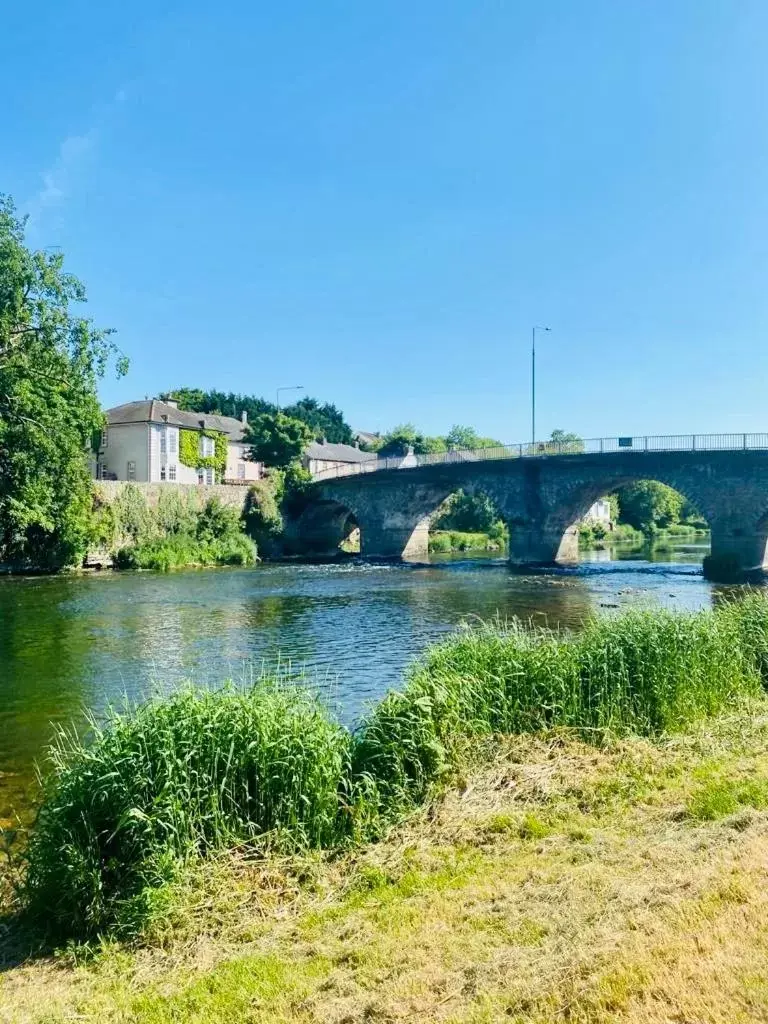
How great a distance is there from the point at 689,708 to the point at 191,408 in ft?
316

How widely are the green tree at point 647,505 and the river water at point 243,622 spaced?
47.7 metres

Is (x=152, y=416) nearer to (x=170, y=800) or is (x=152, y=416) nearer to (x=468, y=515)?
(x=468, y=515)

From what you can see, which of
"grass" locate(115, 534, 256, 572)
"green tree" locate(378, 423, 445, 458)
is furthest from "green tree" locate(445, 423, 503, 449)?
"grass" locate(115, 534, 256, 572)

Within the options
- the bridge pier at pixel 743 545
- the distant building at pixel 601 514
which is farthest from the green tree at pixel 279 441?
the distant building at pixel 601 514

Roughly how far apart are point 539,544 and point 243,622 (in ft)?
93.1

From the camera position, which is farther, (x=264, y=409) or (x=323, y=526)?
(x=264, y=409)

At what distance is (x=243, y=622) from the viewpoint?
24625mm

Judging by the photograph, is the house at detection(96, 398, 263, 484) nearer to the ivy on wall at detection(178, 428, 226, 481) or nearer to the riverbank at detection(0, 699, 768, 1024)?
the ivy on wall at detection(178, 428, 226, 481)

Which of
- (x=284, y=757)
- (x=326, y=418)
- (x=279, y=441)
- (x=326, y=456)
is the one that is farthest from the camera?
(x=326, y=418)

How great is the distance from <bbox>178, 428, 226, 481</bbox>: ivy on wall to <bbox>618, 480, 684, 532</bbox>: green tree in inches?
1938

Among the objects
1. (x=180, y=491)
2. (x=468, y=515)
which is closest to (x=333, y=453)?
(x=468, y=515)

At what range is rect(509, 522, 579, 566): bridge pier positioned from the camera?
1929 inches

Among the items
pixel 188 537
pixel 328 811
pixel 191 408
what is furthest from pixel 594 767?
pixel 191 408

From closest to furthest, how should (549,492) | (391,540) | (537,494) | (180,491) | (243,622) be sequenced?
(243,622)
(549,492)
(537,494)
(180,491)
(391,540)
